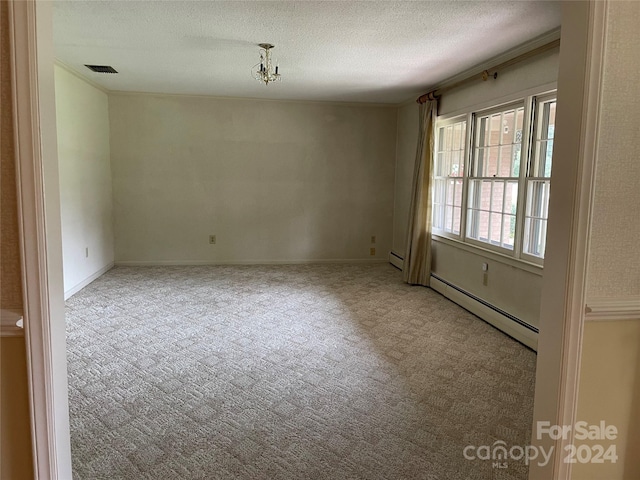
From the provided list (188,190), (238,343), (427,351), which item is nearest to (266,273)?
(188,190)

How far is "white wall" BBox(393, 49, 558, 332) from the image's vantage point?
342 centimetres

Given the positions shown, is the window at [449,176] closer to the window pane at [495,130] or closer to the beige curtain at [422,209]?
the beige curtain at [422,209]

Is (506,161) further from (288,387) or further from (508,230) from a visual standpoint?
(288,387)

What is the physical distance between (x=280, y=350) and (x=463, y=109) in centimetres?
319

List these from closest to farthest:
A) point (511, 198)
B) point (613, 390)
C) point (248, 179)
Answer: point (613, 390) → point (511, 198) → point (248, 179)

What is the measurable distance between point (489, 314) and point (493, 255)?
57cm

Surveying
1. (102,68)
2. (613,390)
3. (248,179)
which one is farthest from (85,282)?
(613,390)

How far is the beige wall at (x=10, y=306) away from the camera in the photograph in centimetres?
127

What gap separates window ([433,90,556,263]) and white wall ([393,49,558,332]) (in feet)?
0.41

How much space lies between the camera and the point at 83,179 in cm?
512

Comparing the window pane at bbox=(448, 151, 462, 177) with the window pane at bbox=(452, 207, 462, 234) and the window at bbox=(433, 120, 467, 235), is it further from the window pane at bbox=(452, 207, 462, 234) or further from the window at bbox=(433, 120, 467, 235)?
the window pane at bbox=(452, 207, 462, 234)

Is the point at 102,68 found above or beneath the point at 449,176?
above

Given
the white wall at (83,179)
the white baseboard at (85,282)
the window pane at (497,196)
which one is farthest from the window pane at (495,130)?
the white baseboard at (85,282)

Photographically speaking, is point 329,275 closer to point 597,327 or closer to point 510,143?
point 510,143
